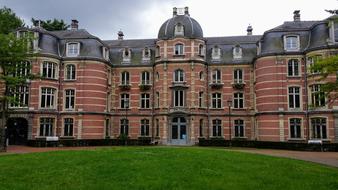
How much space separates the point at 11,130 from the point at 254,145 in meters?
25.6

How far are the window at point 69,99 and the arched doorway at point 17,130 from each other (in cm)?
474

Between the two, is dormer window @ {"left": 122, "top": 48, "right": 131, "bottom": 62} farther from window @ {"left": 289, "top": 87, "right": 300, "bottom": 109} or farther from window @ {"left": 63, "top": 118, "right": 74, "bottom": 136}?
window @ {"left": 289, "top": 87, "right": 300, "bottom": 109}

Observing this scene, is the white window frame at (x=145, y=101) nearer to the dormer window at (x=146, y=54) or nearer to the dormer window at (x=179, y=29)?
the dormer window at (x=146, y=54)

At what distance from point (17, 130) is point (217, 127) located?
22.1m

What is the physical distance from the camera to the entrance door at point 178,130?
3512 centimetres

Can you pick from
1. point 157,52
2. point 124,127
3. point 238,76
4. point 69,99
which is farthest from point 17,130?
point 238,76

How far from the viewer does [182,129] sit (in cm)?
3541

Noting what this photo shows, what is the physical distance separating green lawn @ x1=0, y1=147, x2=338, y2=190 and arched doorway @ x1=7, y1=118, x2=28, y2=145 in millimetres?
21292

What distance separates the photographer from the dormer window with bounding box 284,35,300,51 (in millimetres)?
32656

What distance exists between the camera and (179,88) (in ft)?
117

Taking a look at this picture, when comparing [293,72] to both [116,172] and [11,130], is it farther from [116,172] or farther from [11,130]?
[11,130]

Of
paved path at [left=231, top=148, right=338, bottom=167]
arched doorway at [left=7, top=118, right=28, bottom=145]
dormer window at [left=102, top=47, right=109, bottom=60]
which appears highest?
→ dormer window at [left=102, top=47, right=109, bottom=60]

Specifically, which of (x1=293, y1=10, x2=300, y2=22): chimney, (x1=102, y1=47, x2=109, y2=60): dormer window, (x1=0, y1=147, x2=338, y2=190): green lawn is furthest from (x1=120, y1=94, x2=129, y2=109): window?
(x1=0, y1=147, x2=338, y2=190): green lawn

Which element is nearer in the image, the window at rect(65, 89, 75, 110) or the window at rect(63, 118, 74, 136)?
the window at rect(63, 118, 74, 136)
